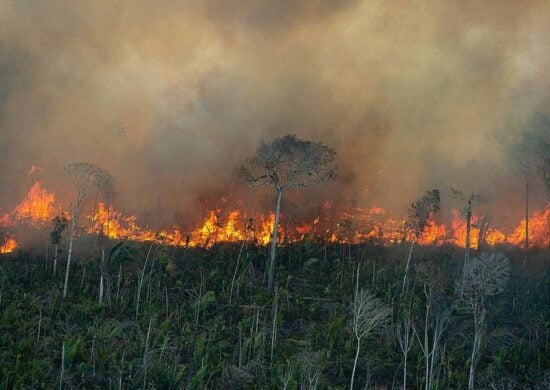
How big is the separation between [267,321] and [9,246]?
119 feet

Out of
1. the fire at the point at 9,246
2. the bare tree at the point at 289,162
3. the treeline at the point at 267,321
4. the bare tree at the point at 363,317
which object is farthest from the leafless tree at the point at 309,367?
the fire at the point at 9,246

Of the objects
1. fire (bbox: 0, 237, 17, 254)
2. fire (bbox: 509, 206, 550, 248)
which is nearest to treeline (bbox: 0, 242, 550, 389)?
fire (bbox: 0, 237, 17, 254)

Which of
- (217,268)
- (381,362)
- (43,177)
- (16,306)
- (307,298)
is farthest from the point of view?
(43,177)

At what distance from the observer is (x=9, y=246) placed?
7075 cm

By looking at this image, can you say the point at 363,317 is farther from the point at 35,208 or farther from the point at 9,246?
the point at 35,208

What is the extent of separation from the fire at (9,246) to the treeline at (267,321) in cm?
383

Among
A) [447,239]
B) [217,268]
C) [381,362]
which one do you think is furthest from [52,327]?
[447,239]

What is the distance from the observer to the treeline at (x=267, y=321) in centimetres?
4403

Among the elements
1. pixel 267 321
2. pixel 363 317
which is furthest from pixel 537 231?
pixel 267 321

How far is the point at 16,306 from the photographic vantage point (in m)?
52.8

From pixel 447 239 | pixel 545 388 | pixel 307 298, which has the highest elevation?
pixel 447 239

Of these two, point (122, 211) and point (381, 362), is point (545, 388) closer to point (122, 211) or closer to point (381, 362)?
point (381, 362)

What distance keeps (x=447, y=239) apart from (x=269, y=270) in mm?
31160

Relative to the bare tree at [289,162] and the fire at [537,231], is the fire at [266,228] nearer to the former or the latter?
the fire at [537,231]
